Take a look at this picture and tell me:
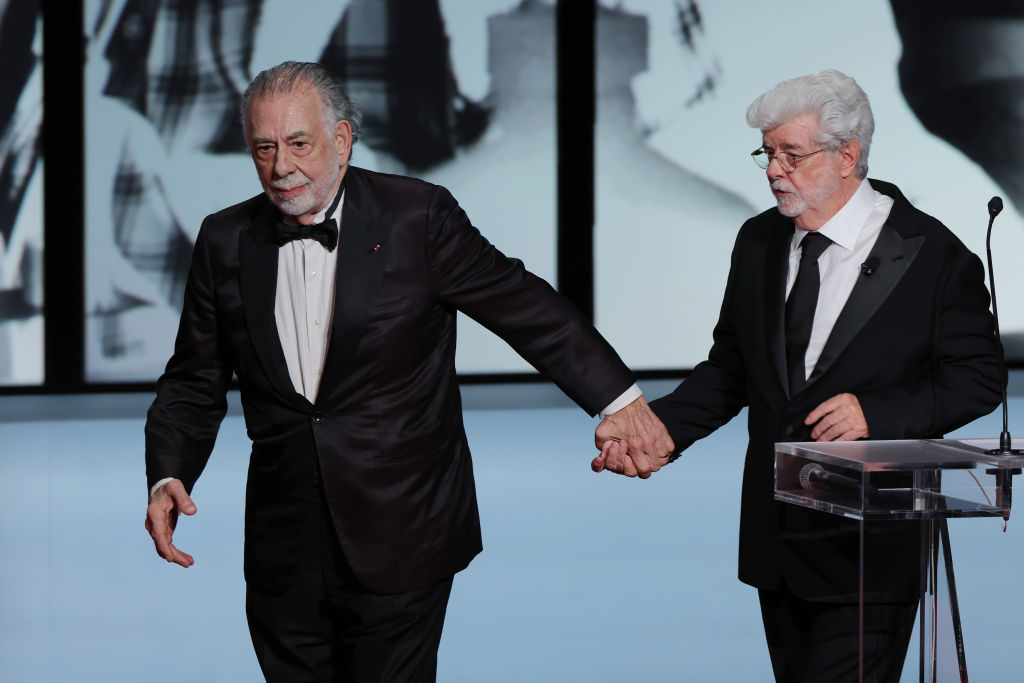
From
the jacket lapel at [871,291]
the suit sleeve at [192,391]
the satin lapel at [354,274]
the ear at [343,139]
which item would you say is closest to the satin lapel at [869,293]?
the jacket lapel at [871,291]

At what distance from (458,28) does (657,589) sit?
495 cm

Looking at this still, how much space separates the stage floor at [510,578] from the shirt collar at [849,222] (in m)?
0.75

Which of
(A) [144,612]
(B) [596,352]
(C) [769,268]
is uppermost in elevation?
(C) [769,268]

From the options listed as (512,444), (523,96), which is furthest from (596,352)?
(523,96)

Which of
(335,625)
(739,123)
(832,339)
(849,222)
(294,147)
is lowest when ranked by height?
(335,625)

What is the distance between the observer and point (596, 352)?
277 centimetres

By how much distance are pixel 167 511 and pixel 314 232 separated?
57cm

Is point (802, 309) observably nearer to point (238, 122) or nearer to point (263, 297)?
point (263, 297)

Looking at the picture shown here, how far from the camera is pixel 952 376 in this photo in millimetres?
2590

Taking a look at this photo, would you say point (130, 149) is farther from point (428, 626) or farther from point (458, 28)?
point (428, 626)

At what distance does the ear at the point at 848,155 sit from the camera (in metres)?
2.69

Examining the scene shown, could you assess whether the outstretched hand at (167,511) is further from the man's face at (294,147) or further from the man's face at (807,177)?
the man's face at (807,177)

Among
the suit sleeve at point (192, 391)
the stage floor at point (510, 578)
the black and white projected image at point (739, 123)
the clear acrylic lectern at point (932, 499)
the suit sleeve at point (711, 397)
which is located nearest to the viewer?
the clear acrylic lectern at point (932, 499)

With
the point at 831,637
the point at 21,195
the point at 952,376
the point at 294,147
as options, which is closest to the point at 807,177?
the point at 952,376
